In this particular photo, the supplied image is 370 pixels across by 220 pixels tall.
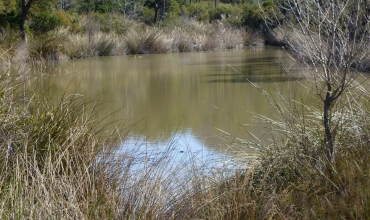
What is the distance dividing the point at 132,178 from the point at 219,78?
27.3ft

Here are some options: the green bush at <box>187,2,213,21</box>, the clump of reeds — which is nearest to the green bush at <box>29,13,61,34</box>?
the green bush at <box>187,2,213,21</box>

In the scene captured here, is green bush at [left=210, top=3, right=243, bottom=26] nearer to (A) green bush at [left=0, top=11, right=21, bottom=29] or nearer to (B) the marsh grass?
(B) the marsh grass

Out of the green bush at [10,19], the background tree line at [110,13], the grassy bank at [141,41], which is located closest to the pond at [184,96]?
the grassy bank at [141,41]

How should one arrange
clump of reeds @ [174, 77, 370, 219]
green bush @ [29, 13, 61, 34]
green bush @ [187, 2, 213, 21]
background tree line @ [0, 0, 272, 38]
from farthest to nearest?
green bush @ [187, 2, 213, 21]
green bush @ [29, 13, 61, 34]
background tree line @ [0, 0, 272, 38]
clump of reeds @ [174, 77, 370, 219]

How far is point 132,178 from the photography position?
10.5ft

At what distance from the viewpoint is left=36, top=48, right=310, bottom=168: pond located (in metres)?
5.44

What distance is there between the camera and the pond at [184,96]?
5.44 m

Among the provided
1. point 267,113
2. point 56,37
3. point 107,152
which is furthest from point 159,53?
point 107,152

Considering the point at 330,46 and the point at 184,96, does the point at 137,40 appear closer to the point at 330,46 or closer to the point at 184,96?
the point at 184,96

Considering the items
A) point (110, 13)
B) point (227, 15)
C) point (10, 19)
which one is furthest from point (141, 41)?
point (227, 15)

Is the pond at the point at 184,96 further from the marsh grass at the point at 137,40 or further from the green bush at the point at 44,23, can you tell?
the green bush at the point at 44,23

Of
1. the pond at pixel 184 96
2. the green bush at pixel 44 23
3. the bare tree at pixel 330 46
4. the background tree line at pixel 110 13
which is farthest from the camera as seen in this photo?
the green bush at pixel 44 23

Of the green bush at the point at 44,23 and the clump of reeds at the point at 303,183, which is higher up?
the green bush at the point at 44,23

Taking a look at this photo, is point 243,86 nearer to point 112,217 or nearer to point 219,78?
point 219,78
